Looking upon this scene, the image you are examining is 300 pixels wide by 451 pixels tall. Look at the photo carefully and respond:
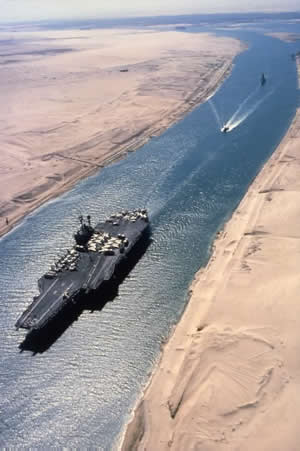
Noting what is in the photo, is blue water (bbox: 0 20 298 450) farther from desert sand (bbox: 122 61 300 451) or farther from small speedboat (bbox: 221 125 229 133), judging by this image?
desert sand (bbox: 122 61 300 451)

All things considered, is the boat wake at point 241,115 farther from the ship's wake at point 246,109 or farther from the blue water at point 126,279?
the blue water at point 126,279

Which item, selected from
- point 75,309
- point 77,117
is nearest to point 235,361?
point 75,309

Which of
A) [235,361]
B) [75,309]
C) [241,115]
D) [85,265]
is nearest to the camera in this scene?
[235,361]

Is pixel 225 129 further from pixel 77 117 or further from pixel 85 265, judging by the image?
pixel 85 265

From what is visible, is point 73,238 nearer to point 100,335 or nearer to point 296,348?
point 100,335

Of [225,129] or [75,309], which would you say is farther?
[225,129]

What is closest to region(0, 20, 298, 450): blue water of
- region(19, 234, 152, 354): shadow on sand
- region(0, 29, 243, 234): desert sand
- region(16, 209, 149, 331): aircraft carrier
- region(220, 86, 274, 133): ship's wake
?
region(19, 234, 152, 354): shadow on sand
